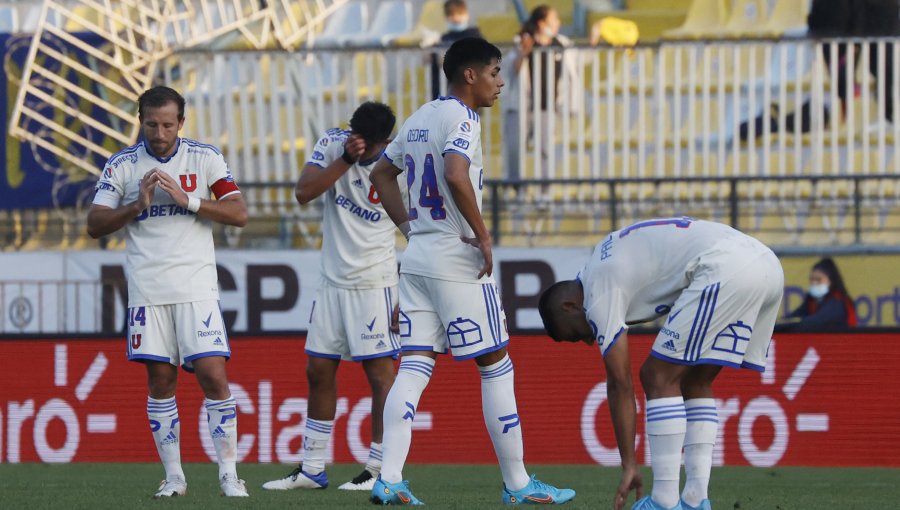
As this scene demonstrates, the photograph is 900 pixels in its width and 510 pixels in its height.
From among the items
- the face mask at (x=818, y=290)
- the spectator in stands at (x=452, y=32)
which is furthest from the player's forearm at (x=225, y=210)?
the spectator in stands at (x=452, y=32)

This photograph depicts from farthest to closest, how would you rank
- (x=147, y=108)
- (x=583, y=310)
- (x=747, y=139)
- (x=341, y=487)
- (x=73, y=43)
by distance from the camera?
(x=73, y=43)
(x=747, y=139)
(x=341, y=487)
(x=147, y=108)
(x=583, y=310)

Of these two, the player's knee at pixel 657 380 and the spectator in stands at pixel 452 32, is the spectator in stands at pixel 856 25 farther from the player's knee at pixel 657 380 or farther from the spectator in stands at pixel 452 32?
the player's knee at pixel 657 380

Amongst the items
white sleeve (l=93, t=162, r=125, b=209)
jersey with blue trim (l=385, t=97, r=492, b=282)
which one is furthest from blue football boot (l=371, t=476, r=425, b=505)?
white sleeve (l=93, t=162, r=125, b=209)

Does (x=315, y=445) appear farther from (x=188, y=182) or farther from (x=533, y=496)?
(x=533, y=496)

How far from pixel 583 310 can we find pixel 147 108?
2.56 m

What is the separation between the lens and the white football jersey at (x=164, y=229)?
796cm

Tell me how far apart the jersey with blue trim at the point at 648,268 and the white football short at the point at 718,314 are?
0.05 metres

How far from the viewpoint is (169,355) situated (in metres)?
8.00

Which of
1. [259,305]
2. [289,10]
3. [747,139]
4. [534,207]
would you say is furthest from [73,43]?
[747,139]

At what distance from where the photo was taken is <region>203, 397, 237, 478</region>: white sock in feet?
26.1

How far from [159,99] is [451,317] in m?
1.86

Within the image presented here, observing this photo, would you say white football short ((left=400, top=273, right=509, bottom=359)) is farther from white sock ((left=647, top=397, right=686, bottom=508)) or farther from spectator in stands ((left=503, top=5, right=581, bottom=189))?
spectator in stands ((left=503, top=5, right=581, bottom=189))

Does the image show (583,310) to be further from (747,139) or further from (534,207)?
(747,139)

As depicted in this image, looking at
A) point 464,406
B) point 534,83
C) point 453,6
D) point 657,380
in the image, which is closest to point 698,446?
point 657,380
